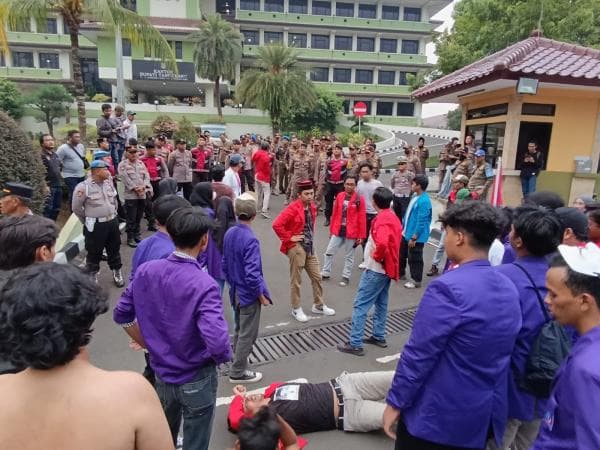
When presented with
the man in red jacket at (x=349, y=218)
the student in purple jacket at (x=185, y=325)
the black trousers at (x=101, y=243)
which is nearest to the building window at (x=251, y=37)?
the man in red jacket at (x=349, y=218)

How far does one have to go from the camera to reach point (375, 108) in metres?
45.8

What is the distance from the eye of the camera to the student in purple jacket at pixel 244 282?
3.91 m

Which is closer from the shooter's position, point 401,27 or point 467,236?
point 467,236

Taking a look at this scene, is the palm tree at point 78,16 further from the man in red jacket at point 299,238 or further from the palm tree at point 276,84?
the palm tree at point 276,84

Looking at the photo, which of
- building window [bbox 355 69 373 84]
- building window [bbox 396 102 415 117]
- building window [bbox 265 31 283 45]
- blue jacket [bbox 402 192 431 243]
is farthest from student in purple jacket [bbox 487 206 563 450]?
building window [bbox 265 31 283 45]

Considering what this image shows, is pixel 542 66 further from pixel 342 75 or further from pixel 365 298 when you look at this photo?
pixel 342 75

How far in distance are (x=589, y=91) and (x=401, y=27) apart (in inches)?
1584

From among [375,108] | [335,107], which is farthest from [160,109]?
[375,108]

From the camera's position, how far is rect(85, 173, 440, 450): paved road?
3.30m

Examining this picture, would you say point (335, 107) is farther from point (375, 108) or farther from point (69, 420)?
point (69, 420)

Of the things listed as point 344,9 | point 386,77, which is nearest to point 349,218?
point 386,77

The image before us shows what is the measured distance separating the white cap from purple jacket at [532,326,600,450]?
0.72 feet

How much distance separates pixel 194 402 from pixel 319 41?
48628 millimetres

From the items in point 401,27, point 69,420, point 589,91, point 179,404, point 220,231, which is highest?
point 401,27
